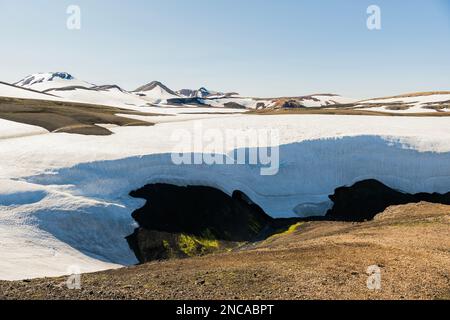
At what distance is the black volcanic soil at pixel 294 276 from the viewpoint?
17422 millimetres

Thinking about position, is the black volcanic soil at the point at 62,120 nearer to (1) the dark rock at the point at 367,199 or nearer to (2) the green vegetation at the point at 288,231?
(2) the green vegetation at the point at 288,231

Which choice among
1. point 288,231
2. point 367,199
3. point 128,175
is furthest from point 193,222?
point 367,199

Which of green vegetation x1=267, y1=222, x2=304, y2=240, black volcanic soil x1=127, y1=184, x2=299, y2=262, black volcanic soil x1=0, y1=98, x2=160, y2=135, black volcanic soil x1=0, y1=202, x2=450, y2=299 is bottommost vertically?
green vegetation x1=267, y1=222, x2=304, y2=240

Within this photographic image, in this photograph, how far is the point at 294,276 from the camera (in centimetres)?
1973

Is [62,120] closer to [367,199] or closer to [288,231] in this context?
[288,231]

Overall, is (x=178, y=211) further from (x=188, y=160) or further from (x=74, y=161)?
(x=74, y=161)

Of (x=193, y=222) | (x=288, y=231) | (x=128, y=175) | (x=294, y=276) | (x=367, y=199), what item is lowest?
(x=288, y=231)

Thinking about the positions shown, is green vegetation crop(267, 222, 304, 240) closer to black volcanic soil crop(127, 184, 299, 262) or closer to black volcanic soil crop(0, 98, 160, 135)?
black volcanic soil crop(127, 184, 299, 262)

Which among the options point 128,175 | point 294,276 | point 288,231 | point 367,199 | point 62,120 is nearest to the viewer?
point 294,276

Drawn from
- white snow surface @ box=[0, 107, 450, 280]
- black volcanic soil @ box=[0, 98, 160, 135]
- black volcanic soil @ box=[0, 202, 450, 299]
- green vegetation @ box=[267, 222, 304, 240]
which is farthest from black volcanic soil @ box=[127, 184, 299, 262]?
black volcanic soil @ box=[0, 98, 160, 135]

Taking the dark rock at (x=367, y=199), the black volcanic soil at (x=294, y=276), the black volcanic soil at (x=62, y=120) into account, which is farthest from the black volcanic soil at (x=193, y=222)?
the black volcanic soil at (x=62, y=120)

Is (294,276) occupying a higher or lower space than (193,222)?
higher

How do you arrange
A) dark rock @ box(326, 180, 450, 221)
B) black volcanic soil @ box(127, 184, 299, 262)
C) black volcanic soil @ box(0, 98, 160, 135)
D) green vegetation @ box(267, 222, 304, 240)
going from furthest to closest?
1. black volcanic soil @ box(0, 98, 160, 135)
2. dark rock @ box(326, 180, 450, 221)
3. green vegetation @ box(267, 222, 304, 240)
4. black volcanic soil @ box(127, 184, 299, 262)

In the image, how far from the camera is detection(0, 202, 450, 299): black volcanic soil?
686 inches
